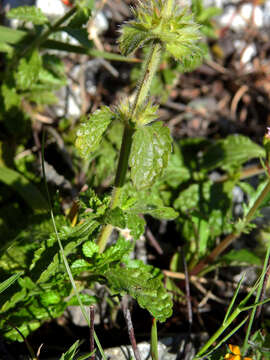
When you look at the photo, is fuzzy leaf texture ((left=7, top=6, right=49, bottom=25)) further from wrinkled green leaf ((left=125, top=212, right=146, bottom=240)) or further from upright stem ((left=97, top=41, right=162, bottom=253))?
wrinkled green leaf ((left=125, top=212, right=146, bottom=240))

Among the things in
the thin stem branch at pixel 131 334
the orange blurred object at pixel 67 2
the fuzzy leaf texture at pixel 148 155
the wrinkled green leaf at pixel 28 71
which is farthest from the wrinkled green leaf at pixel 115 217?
the orange blurred object at pixel 67 2

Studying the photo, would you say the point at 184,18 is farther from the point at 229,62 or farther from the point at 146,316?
the point at 229,62

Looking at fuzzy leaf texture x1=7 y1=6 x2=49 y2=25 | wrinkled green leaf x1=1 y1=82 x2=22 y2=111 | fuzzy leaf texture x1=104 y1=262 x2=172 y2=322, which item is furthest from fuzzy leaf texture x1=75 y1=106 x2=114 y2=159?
wrinkled green leaf x1=1 y1=82 x2=22 y2=111

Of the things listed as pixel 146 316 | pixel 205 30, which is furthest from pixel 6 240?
pixel 205 30

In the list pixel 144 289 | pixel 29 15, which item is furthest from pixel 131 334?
pixel 29 15

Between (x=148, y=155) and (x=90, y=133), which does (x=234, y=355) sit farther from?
(x=90, y=133)

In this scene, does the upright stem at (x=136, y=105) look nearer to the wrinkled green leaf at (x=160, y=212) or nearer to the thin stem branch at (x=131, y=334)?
the wrinkled green leaf at (x=160, y=212)
